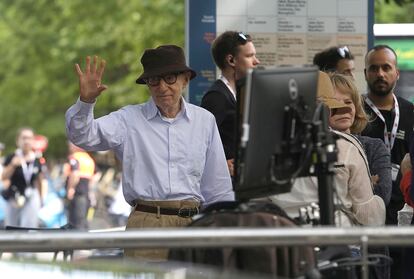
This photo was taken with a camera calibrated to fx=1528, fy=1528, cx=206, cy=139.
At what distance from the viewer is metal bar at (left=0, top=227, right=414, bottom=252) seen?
5.38 meters

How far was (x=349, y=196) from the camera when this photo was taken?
26.5ft

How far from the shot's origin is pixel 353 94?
9.07m

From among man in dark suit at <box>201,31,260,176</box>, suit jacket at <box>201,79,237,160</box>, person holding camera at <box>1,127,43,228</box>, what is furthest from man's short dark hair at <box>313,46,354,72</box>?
person holding camera at <box>1,127,43,228</box>

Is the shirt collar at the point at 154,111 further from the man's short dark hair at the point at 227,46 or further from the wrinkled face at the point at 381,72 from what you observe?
the wrinkled face at the point at 381,72

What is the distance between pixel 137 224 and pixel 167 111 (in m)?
0.66

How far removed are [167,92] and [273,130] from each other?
73.6 inches

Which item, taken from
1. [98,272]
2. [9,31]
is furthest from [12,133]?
[98,272]

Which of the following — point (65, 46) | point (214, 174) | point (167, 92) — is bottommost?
point (65, 46)

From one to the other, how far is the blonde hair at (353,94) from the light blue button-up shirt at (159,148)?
0.95 meters

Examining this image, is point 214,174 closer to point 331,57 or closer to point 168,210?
point 168,210

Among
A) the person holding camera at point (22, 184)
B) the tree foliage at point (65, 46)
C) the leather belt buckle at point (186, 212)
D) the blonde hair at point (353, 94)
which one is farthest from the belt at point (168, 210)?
the tree foliage at point (65, 46)

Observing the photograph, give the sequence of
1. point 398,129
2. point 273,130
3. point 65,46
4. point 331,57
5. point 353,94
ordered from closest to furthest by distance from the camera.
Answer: point 273,130 < point 353,94 < point 398,129 < point 331,57 < point 65,46

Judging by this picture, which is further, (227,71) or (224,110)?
(227,71)

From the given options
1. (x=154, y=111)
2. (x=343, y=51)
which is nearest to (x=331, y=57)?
(x=343, y=51)
